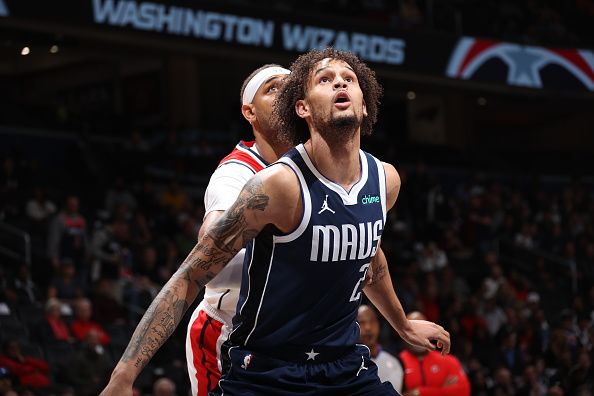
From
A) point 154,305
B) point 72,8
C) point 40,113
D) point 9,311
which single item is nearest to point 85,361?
point 9,311

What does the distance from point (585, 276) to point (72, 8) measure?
10130mm

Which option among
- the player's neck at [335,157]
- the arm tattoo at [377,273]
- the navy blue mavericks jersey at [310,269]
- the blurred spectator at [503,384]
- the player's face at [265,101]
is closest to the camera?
the navy blue mavericks jersey at [310,269]

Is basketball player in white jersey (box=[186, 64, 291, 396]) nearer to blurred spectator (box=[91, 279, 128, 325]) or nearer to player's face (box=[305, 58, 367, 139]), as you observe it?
player's face (box=[305, 58, 367, 139])

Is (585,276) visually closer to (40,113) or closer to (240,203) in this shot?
(40,113)

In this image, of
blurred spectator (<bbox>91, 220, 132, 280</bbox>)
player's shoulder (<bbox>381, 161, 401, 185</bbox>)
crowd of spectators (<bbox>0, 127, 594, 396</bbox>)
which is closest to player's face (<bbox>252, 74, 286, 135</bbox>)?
player's shoulder (<bbox>381, 161, 401, 185</bbox>)

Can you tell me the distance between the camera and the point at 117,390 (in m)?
3.99

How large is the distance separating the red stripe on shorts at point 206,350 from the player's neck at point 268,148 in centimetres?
84

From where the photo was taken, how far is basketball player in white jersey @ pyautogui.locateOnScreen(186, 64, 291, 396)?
205 inches

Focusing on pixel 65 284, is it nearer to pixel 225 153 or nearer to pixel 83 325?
pixel 83 325

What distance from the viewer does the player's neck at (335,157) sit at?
4.45 m

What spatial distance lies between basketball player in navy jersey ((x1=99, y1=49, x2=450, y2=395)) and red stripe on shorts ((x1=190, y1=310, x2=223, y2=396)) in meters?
0.69

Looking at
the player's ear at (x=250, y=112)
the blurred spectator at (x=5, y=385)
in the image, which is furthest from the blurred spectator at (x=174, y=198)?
→ the player's ear at (x=250, y=112)

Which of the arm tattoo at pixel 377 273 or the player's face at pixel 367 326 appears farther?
the player's face at pixel 367 326

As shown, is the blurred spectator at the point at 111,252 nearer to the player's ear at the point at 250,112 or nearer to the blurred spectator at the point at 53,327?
the blurred spectator at the point at 53,327
